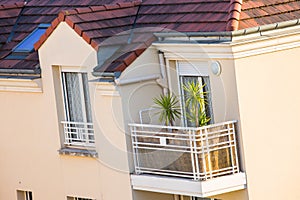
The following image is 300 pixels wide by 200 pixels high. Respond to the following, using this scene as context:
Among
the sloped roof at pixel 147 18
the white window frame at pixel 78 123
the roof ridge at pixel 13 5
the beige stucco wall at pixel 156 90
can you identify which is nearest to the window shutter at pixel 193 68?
the beige stucco wall at pixel 156 90

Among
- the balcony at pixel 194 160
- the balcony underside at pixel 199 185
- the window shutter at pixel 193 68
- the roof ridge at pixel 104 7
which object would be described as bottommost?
the balcony underside at pixel 199 185

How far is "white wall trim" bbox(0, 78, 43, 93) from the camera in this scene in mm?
25406

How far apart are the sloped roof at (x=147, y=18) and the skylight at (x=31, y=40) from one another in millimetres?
412

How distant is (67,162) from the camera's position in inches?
985

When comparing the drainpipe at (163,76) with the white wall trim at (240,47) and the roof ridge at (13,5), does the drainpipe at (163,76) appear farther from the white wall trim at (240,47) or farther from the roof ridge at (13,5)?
the roof ridge at (13,5)

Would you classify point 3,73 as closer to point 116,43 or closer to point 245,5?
point 116,43

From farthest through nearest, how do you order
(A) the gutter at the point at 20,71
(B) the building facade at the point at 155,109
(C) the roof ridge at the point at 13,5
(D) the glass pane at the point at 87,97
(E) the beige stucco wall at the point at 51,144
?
(C) the roof ridge at the point at 13,5 → (A) the gutter at the point at 20,71 → (D) the glass pane at the point at 87,97 → (E) the beige stucco wall at the point at 51,144 → (B) the building facade at the point at 155,109

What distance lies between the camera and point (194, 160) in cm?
2184

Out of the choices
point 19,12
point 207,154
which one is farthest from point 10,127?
point 207,154

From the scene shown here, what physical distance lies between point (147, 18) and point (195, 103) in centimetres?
265

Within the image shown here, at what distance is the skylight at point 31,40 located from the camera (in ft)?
87.1

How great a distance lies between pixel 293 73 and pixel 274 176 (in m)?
2.09

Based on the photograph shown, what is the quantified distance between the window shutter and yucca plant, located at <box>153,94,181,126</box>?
0.59 m

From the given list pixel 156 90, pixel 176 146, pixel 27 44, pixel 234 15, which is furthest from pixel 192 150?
pixel 27 44
